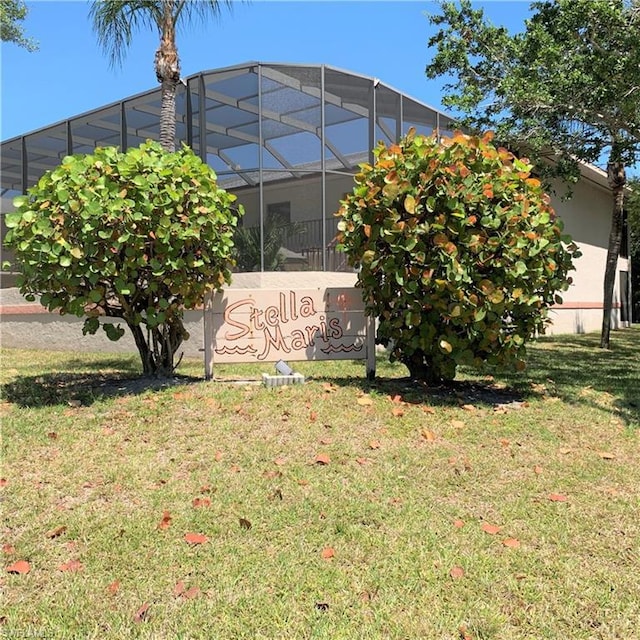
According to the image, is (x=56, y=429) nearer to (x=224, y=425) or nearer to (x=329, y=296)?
(x=224, y=425)

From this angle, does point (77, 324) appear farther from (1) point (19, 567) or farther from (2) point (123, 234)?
(1) point (19, 567)

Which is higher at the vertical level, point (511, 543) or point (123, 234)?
point (123, 234)

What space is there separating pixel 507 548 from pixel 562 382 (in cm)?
527

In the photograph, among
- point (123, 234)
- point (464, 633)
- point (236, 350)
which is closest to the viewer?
point (464, 633)

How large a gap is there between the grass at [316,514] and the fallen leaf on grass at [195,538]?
43 millimetres

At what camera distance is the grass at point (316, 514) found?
2.58 metres

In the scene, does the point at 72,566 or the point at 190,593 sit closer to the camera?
the point at 190,593

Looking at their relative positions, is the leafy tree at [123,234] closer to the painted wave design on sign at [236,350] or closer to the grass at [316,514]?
the painted wave design on sign at [236,350]

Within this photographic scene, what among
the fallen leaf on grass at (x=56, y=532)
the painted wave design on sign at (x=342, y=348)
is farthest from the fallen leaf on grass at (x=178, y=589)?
the painted wave design on sign at (x=342, y=348)

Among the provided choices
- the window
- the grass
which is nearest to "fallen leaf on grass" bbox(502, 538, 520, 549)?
the grass

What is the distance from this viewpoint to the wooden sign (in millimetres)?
6730

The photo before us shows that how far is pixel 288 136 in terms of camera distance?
11352mm

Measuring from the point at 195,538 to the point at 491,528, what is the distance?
170 centimetres

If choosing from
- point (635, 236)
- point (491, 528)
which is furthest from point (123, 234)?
point (635, 236)
